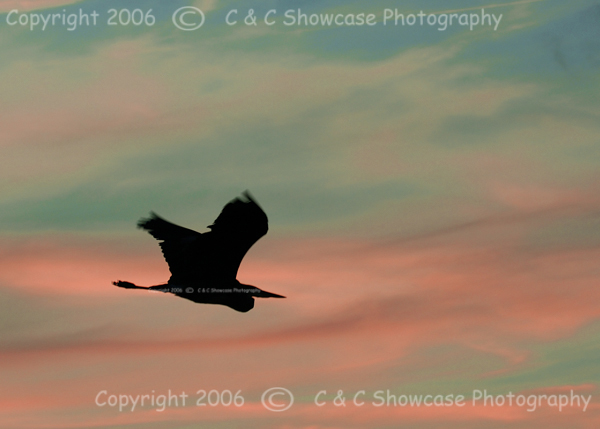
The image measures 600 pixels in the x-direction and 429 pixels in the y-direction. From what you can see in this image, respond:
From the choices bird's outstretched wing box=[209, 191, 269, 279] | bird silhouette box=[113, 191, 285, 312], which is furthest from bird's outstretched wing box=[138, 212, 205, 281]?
bird's outstretched wing box=[209, 191, 269, 279]

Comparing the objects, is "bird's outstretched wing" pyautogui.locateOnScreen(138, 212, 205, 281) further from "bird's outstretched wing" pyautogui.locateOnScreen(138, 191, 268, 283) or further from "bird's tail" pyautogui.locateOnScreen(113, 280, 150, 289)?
"bird's tail" pyautogui.locateOnScreen(113, 280, 150, 289)

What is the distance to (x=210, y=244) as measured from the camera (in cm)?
2234

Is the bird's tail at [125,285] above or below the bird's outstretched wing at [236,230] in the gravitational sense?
below

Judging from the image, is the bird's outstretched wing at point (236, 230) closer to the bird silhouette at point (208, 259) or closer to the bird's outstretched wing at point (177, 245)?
the bird silhouette at point (208, 259)

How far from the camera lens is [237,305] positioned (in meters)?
23.9

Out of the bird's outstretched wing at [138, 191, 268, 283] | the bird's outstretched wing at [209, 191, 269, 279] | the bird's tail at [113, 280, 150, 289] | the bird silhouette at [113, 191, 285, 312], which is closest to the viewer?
the bird's outstretched wing at [209, 191, 269, 279]

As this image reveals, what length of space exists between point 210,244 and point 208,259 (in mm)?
516

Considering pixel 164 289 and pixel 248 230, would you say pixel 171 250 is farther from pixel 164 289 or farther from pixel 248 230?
pixel 248 230

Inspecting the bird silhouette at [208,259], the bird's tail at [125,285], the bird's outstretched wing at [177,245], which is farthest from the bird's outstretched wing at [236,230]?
the bird's tail at [125,285]

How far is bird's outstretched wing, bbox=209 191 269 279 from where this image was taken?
20616 mm

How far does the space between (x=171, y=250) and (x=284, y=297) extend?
119 inches

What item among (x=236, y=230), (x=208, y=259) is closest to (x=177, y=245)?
(x=208, y=259)

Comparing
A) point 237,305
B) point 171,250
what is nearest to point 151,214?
point 171,250

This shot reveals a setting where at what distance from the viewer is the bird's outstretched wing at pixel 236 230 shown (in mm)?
20616
